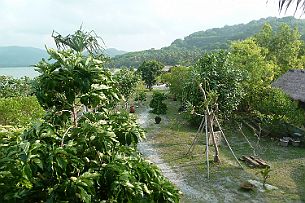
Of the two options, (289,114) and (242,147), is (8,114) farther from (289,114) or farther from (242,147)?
(289,114)

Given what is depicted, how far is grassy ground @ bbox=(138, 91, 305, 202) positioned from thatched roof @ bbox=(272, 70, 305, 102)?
3.53 meters

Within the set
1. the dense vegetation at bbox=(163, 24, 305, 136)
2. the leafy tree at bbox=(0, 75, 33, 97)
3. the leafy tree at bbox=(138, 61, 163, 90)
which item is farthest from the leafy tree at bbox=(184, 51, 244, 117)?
the leafy tree at bbox=(138, 61, 163, 90)

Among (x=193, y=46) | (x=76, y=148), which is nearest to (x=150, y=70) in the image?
(x=76, y=148)

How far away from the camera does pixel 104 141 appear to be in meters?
2.95

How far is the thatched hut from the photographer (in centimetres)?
1878

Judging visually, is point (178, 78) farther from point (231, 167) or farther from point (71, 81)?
point (71, 81)

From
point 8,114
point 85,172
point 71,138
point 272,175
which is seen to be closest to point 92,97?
point 71,138

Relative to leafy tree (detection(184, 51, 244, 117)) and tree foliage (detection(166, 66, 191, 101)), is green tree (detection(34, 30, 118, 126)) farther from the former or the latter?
tree foliage (detection(166, 66, 191, 101))

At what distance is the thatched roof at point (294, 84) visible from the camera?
18.8 m

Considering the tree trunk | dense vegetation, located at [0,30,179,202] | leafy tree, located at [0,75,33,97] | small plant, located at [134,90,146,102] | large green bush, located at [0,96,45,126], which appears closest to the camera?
dense vegetation, located at [0,30,179,202]

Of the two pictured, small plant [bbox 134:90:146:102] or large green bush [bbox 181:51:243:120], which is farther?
small plant [bbox 134:90:146:102]

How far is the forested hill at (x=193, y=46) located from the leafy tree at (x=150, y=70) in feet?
10.0

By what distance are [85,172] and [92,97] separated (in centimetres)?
75

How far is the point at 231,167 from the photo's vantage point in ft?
40.9
